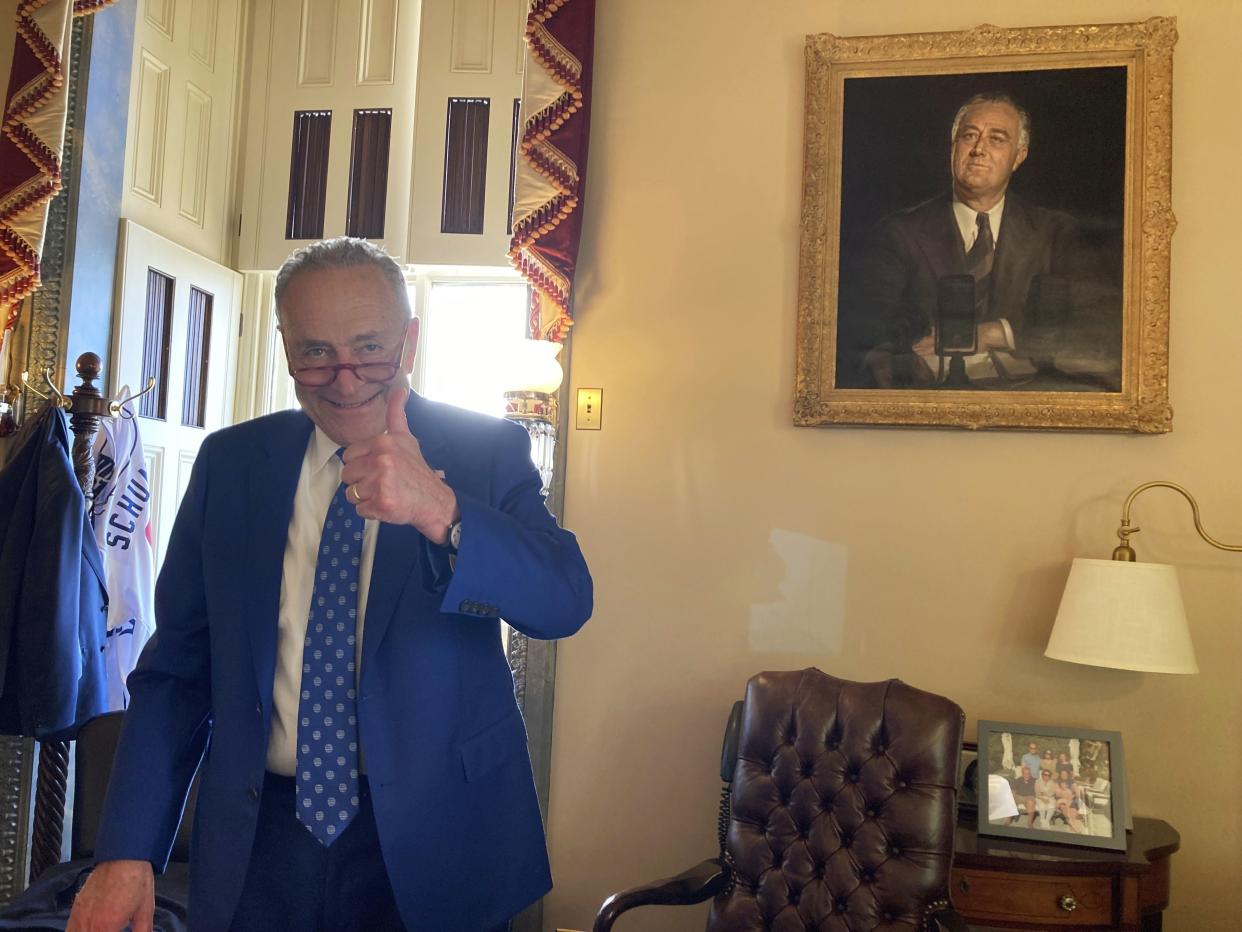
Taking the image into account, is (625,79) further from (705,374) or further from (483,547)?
(483,547)

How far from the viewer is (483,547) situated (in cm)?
121

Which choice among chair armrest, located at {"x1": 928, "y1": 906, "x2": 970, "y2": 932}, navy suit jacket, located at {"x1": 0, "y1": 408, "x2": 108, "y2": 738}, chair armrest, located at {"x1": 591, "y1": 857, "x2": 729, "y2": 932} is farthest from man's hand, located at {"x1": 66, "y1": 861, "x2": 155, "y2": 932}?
navy suit jacket, located at {"x1": 0, "y1": 408, "x2": 108, "y2": 738}

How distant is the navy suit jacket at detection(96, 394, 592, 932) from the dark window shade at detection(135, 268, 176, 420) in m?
2.60

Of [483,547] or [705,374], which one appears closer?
[483,547]

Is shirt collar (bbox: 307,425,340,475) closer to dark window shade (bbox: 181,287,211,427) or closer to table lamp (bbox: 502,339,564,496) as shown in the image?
table lamp (bbox: 502,339,564,496)

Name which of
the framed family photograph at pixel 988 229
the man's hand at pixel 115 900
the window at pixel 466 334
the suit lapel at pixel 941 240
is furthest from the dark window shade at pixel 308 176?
the man's hand at pixel 115 900

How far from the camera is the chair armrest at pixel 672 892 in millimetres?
2258

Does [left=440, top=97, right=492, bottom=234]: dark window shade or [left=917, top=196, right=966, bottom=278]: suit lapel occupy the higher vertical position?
[left=440, top=97, right=492, bottom=234]: dark window shade

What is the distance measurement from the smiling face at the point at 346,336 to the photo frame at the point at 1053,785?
195cm

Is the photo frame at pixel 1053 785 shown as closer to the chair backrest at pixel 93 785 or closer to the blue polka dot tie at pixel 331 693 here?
the blue polka dot tie at pixel 331 693

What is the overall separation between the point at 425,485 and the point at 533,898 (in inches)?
24.7

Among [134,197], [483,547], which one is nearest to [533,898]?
[483,547]

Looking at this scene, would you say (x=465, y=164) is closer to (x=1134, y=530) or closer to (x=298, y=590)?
(x=1134, y=530)

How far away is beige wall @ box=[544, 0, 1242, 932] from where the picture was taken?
2.87 metres
